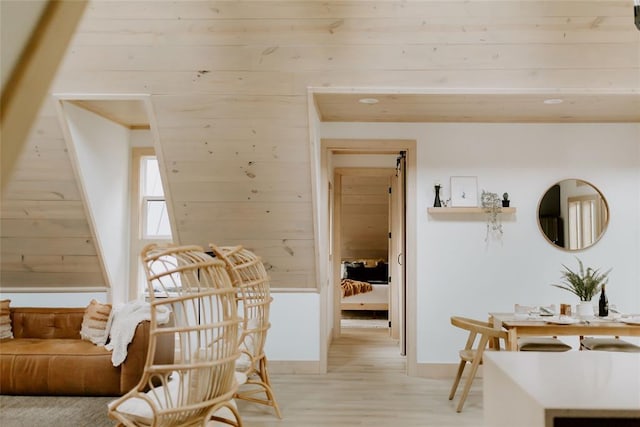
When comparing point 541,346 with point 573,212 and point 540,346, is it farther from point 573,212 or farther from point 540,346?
point 573,212

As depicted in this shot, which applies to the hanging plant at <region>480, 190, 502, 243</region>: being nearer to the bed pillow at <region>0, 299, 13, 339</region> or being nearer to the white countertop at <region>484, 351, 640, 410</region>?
the white countertop at <region>484, 351, 640, 410</region>

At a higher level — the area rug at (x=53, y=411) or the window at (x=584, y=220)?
the window at (x=584, y=220)

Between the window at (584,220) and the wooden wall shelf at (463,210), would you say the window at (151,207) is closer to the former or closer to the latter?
the wooden wall shelf at (463,210)

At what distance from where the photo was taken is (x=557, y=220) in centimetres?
530

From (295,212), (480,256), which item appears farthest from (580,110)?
(295,212)

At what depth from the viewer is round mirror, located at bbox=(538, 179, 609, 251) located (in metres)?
5.29

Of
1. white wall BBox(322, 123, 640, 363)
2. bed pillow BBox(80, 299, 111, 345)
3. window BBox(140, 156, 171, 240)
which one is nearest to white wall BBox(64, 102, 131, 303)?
window BBox(140, 156, 171, 240)

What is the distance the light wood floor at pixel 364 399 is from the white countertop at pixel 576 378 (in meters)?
2.26

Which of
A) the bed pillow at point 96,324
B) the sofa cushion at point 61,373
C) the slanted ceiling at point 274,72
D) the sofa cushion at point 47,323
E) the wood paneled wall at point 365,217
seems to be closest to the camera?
the slanted ceiling at point 274,72

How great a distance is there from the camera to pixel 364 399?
174 inches

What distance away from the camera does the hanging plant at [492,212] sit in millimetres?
5223

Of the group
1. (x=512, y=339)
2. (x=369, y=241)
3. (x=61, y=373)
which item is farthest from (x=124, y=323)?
(x=369, y=241)

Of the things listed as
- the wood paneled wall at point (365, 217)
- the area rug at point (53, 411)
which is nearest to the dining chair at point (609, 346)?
the area rug at point (53, 411)

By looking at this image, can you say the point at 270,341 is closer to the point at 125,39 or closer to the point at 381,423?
the point at 381,423
